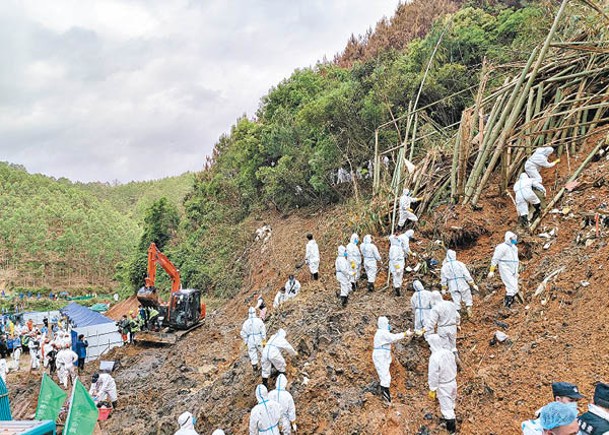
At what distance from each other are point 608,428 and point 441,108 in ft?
46.6

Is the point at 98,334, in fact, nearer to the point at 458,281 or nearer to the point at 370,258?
the point at 370,258

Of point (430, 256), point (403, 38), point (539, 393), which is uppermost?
point (403, 38)

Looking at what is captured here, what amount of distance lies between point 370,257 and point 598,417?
6617 millimetres

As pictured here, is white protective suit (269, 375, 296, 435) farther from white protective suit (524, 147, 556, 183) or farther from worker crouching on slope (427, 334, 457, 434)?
white protective suit (524, 147, 556, 183)

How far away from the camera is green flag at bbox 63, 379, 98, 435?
477 cm

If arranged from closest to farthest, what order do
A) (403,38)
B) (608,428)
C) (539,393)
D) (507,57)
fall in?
1. (608,428)
2. (539,393)
3. (507,57)
4. (403,38)

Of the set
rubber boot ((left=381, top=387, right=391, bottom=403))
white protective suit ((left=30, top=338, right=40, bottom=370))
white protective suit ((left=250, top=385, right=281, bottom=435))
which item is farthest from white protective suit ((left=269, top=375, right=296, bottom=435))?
white protective suit ((left=30, top=338, right=40, bottom=370))

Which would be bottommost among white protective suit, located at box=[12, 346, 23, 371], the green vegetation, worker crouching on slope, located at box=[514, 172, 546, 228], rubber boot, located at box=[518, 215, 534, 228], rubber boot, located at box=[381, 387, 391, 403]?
white protective suit, located at box=[12, 346, 23, 371]

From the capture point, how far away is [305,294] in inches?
431

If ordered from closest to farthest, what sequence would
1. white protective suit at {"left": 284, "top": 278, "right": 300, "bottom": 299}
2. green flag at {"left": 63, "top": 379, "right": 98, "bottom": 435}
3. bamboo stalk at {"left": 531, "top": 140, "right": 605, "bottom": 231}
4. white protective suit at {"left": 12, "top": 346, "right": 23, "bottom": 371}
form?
green flag at {"left": 63, "top": 379, "right": 98, "bottom": 435} → bamboo stalk at {"left": 531, "top": 140, "right": 605, "bottom": 231} → white protective suit at {"left": 284, "top": 278, "right": 300, "bottom": 299} → white protective suit at {"left": 12, "top": 346, "right": 23, "bottom": 371}

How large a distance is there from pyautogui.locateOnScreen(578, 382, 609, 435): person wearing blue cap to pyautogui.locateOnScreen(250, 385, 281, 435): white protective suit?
12.6 ft

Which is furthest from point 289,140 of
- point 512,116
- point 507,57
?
point 512,116

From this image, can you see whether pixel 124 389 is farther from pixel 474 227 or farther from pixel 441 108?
pixel 441 108

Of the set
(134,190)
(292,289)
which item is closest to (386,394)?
(292,289)
